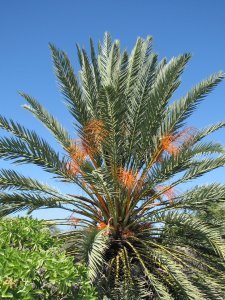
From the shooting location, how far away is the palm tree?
836 centimetres

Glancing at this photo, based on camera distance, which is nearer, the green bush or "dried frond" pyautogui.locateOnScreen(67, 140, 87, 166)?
the green bush

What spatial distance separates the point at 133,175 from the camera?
9352 millimetres

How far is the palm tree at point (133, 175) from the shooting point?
27.4 feet

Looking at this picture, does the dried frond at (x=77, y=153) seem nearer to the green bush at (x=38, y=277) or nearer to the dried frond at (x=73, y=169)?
the dried frond at (x=73, y=169)

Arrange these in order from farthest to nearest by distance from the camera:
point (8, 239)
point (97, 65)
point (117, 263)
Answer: point (97, 65) → point (117, 263) → point (8, 239)

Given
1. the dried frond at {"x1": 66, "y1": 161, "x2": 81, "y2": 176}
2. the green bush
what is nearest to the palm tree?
the dried frond at {"x1": 66, "y1": 161, "x2": 81, "y2": 176}

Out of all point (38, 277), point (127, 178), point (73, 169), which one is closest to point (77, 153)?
point (73, 169)

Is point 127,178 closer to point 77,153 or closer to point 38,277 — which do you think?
point 77,153

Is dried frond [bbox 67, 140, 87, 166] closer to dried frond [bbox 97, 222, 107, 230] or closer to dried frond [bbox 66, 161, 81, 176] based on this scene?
dried frond [bbox 66, 161, 81, 176]

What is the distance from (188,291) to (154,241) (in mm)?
1749

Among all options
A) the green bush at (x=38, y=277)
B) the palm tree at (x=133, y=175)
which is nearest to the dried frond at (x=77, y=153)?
the palm tree at (x=133, y=175)

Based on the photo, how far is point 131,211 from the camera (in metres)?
9.27

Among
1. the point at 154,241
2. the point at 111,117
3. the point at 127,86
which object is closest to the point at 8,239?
the point at 111,117

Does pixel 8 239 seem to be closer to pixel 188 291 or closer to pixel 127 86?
pixel 188 291
